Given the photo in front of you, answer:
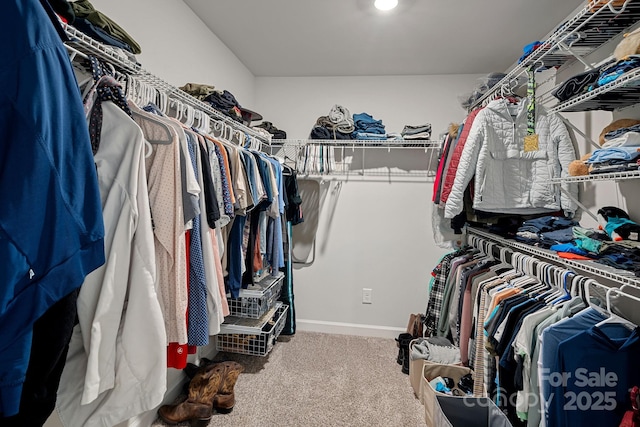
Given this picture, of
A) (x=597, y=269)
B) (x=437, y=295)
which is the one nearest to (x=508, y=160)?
(x=597, y=269)

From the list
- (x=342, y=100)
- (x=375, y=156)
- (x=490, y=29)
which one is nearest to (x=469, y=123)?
(x=490, y=29)

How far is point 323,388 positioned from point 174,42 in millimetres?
2436

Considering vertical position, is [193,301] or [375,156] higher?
[375,156]

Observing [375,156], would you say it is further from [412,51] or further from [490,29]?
[490,29]

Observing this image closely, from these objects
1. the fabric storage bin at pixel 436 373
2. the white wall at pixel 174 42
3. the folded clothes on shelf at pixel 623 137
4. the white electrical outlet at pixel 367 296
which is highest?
the white wall at pixel 174 42

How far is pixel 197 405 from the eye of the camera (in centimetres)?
167

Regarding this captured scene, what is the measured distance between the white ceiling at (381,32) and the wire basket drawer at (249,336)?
210 cm

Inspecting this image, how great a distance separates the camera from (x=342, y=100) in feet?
9.59

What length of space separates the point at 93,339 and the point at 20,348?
0.98 ft

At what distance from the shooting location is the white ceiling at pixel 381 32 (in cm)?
187

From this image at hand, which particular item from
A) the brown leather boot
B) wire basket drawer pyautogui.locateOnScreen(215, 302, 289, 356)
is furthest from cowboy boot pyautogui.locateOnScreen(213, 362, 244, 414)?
wire basket drawer pyautogui.locateOnScreen(215, 302, 289, 356)

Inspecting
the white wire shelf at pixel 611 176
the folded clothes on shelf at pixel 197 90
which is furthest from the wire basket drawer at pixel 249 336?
the white wire shelf at pixel 611 176

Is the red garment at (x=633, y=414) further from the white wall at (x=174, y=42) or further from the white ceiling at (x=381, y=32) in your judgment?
the white wall at (x=174, y=42)

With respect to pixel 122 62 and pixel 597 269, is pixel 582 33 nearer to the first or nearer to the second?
pixel 597 269
